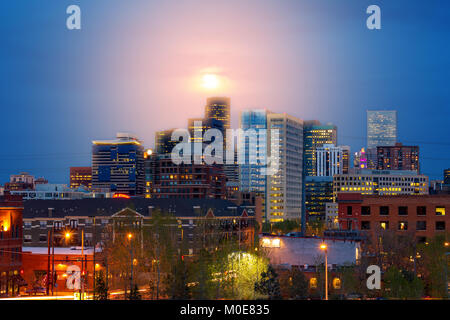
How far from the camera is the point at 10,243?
7394 cm

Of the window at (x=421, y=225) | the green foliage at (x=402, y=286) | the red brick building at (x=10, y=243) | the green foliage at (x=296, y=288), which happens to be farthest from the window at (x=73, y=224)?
the green foliage at (x=402, y=286)

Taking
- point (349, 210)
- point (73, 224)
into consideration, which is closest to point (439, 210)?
point (349, 210)

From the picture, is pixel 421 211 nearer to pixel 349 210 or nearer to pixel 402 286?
pixel 349 210

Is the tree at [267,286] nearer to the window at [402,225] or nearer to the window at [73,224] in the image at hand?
the window at [402,225]

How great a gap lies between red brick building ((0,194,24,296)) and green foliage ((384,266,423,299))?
139 feet

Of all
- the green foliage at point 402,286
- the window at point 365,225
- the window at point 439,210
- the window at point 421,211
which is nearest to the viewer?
the green foliage at point 402,286

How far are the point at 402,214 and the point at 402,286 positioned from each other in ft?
179

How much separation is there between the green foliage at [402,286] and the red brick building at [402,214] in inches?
1812

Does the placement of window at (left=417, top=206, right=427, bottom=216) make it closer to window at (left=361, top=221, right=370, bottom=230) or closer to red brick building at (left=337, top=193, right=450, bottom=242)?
red brick building at (left=337, top=193, right=450, bottom=242)

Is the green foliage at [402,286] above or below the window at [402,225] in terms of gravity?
below

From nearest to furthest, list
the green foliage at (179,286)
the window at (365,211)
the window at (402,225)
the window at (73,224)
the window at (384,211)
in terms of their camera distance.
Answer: the green foliage at (179,286), the window at (402,225), the window at (384,211), the window at (365,211), the window at (73,224)

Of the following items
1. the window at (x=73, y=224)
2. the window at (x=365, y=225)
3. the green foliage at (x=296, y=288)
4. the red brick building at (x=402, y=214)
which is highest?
the red brick building at (x=402, y=214)

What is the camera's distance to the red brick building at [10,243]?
71.9 meters
